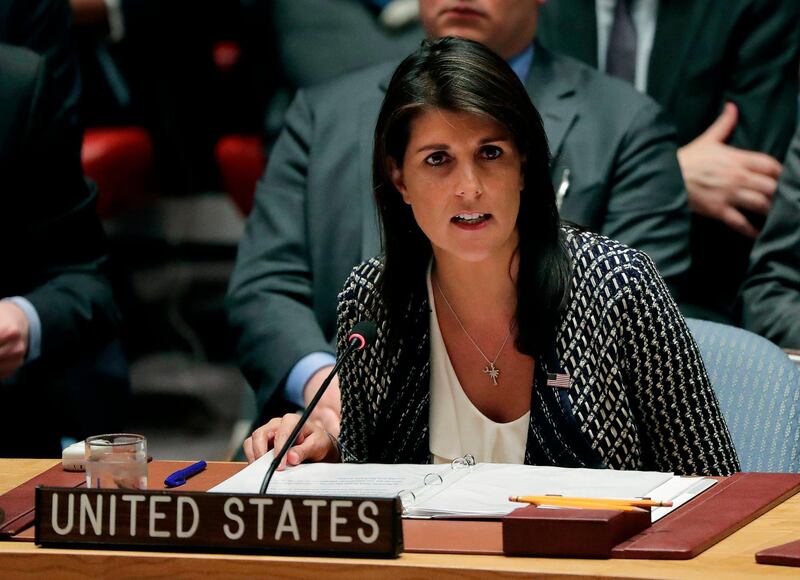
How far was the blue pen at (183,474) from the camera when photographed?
6.88 ft

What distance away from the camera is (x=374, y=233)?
327 centimetres

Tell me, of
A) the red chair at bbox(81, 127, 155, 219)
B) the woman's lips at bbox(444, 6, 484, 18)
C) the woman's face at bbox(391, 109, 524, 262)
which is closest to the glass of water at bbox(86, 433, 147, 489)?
the woman's face at bbox(391, 109, 524, 262)

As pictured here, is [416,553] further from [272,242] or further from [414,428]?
[272,242]

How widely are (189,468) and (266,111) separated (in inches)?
86.3

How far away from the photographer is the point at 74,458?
2.18 meters

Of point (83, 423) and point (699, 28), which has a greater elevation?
point (699, 28)

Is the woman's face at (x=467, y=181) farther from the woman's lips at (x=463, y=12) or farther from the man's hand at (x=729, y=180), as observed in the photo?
the man's hand at (x=729, y=180)

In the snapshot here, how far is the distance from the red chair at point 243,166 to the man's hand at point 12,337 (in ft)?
4.22

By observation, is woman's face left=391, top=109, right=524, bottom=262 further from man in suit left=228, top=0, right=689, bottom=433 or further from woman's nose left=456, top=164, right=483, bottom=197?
man in suit left=228, top=0, right=689, bottom=433

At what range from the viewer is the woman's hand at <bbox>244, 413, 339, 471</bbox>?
7.14 ft

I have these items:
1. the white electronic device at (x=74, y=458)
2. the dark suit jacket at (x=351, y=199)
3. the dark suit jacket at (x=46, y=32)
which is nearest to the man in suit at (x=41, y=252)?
the dark suit jacket at (x=46, y=32)

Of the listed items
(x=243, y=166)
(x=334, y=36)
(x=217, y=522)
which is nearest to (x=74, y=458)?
(x=217, y=522)

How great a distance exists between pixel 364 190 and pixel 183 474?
52.1 inches

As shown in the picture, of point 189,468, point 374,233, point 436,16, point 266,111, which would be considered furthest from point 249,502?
point 266,111
